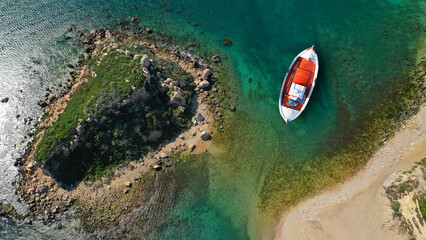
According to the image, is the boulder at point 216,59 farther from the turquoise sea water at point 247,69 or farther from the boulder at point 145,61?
the boulder at point 145,61

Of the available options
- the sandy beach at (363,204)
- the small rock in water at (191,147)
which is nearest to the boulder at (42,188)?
the small rock in water at (191,147)

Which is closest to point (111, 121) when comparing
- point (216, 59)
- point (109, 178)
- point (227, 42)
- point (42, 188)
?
point (109, 178)

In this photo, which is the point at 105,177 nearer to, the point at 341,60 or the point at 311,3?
the point at 341,60

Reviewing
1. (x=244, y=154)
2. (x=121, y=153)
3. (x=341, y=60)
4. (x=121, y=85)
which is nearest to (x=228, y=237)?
(x=244, y=154)

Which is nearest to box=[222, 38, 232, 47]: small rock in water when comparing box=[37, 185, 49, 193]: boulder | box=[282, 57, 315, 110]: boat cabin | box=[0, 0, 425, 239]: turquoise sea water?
box=[0, 0, 425, 239]: turquoise sea water

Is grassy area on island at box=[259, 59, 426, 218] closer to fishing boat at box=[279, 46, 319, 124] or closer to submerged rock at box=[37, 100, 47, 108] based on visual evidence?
fishing boat at box=[279, 46, 319, 124]
